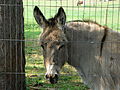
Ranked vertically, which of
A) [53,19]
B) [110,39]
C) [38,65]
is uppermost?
[53,19]

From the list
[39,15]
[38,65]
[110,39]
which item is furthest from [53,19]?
[38,65]

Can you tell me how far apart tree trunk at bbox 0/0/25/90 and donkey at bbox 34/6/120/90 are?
27.0 inches

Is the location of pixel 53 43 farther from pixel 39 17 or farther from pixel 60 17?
pixel 39 17

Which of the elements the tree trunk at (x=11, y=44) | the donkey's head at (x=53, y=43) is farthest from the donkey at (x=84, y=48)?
the tree trunk at (x=11, y=44)

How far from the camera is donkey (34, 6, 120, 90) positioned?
4973mm

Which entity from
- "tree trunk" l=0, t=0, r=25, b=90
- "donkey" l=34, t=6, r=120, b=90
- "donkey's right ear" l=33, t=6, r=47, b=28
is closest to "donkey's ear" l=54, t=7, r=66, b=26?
"donkey" l=34, t=6, r=120, b=90

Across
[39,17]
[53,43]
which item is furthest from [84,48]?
[39,17]

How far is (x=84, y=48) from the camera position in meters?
5.35

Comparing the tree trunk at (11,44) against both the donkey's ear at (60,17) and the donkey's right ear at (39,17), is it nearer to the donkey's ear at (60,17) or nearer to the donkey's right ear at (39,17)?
the donkey's right ear at (39,17)

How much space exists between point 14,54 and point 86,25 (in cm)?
166

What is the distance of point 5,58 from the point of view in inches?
224

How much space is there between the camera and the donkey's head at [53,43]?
4.86 meters

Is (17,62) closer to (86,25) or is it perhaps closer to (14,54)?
(14,54)

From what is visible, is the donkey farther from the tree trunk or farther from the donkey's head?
the tree trunk
